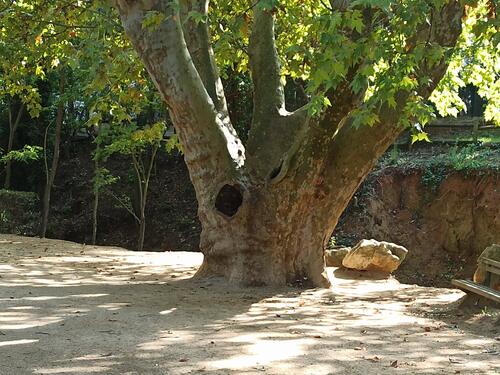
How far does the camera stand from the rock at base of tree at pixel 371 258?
11.3 meters

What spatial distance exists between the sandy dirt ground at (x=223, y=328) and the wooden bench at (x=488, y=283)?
0.27m

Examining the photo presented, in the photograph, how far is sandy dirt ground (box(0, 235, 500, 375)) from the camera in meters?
4.55

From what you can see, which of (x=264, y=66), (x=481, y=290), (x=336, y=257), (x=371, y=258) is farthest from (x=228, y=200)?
(x=336, y=257)

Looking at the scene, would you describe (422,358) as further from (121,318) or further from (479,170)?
(479,170)

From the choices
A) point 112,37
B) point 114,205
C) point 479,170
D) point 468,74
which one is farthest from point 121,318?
point 114,205

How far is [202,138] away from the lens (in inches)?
335

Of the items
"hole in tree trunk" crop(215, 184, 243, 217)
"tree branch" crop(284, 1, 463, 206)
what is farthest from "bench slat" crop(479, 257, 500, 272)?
"hole in tree trunk" crop(215, 184, 243, 217)

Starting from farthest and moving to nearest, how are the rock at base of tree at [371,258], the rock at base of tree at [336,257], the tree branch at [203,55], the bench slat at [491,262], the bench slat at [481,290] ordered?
1. the rock at base of tree at [336,257]
2. the rock at base of tree at [371,258]
3. the tree branch at [203,55]
4. the bench slat at [491,262]
5. the bench slat at [481,290]

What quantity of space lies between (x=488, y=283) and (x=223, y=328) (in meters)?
3.33

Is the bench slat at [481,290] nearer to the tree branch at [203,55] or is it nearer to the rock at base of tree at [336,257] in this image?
the tree branch at [203,55]

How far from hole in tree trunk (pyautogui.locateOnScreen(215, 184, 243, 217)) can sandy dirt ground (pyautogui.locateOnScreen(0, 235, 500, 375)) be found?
100 centimetres

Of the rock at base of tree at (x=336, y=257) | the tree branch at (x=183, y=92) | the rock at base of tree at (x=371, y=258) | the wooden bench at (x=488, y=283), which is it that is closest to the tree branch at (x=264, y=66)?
the tree branch at (x=183, y=92)

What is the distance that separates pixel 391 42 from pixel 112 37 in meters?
7.41

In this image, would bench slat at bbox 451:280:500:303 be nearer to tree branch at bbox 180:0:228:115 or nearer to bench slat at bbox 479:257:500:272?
bench slat at bbox 479:257:500:272
